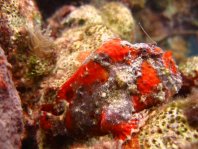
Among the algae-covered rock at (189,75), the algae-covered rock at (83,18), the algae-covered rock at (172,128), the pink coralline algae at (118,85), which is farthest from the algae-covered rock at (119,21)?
the algae-covered rock at (172,128)

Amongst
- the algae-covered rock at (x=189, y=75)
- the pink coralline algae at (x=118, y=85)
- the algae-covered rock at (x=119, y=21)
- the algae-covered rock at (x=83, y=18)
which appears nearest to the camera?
the pink coralline algae at (x=118, y=85)

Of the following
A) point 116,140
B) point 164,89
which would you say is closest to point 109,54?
point 164,89

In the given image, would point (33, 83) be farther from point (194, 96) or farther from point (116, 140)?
point (194, 96)

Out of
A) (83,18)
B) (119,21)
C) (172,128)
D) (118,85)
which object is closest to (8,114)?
(118,85)

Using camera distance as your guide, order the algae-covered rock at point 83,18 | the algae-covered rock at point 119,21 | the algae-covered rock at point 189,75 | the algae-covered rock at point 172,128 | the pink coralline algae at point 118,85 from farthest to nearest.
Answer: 1. the algae-covered rock at point 119,21
2. the algae-covered rock at point 83,18
3. the algae-covered rock at point 189,75
4. the pink coralline algae at point 118,85
5. the algae-covered rock at point 172,128

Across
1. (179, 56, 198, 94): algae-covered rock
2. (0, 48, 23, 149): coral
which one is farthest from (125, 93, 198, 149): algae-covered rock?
(179, 56, 198, 94): algae-covered rock

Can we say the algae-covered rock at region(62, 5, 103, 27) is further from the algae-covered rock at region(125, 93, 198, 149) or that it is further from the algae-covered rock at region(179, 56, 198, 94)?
the algae-covered rock at region(125, 93, 198, 149)

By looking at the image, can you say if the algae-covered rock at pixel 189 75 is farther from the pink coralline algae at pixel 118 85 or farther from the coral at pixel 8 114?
the coral at pixel 8 114
